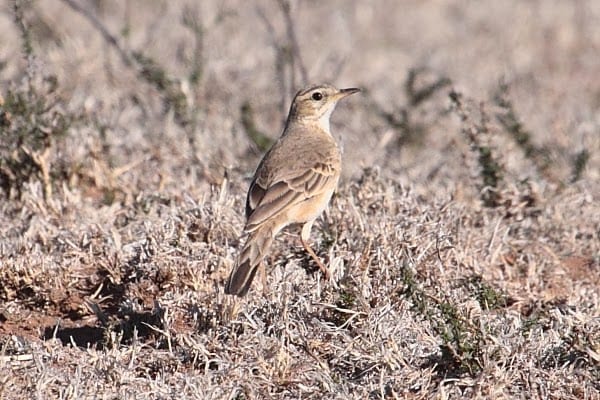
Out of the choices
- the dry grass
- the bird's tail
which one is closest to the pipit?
the bird's tail

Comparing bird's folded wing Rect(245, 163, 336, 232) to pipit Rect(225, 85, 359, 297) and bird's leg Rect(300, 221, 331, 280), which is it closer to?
pipit Rect(225, 85, 359, 297)

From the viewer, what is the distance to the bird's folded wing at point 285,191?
573 cm

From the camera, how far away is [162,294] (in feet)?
18.7

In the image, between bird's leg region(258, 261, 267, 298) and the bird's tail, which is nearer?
the bird's tail

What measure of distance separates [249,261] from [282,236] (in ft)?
3.63

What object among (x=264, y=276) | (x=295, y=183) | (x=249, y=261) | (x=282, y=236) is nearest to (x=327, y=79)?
(x=282, y=236)

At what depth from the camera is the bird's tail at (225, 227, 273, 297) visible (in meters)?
5.17

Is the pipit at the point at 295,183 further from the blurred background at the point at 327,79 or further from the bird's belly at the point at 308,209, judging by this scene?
the blurred background at the point at 327,79

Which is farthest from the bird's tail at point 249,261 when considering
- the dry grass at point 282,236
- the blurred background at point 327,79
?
the blurred background at point 327,79

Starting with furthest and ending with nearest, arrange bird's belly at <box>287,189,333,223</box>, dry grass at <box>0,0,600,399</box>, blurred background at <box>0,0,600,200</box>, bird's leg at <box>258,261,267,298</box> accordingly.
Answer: blurred background at <box>0,0,600,200</box> → bird's belly at <box>287,189,333,223</box> → bird's leg at <box>258,261,267,298</box> → dry grass at <box>0,0,600,399</box>

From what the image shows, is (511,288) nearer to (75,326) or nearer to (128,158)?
(75,326)

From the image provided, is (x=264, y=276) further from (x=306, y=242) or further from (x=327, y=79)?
(x=327, y=79)

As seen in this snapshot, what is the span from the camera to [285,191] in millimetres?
5969

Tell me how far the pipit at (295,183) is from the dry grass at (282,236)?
20 centimetres
